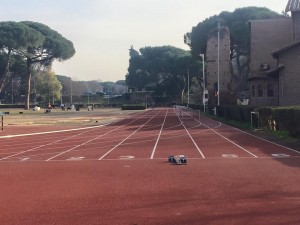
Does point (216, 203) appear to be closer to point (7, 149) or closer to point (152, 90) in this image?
point (7, 149)

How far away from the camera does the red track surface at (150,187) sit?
7.32 m

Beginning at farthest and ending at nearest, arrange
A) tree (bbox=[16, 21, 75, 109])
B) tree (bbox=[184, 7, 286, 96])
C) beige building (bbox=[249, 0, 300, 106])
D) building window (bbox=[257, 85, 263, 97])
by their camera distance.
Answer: tree (bbox=[16, 21, 75, 109])
tree (bbox=[184, 7, 286, 96])
building window (bbox=[257, 85, 263, 97])
beige building (bbox=[249, 0, 300, 106])

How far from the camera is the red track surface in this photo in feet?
24.0

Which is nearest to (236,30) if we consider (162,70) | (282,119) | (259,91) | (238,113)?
(259,91)

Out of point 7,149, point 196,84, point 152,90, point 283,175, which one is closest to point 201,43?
point 196,84

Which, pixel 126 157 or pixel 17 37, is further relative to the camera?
pixel 17 37

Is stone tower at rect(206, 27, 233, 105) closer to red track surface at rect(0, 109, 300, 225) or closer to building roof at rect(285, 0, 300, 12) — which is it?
building roof at rect(285, 0, 300, 12)

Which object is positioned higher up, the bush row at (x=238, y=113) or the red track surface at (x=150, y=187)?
the bush row at (x=238, y=113)

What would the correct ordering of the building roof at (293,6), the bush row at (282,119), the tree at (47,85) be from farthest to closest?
Answer: the tree at (47,85)
the building roof at (293,6)
the bush row at (282,119)

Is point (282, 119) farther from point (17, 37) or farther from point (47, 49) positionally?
point (47, 49)

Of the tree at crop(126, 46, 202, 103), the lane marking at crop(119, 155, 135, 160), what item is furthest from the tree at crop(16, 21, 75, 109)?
the lane marking at crop(119, 155, 135, 160)

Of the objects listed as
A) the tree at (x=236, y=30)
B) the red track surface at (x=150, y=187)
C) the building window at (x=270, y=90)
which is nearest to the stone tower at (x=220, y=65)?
the tree at (x=236, y=30)

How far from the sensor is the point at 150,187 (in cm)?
998

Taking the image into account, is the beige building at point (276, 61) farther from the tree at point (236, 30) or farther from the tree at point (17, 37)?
the tree at point (17, 37)
